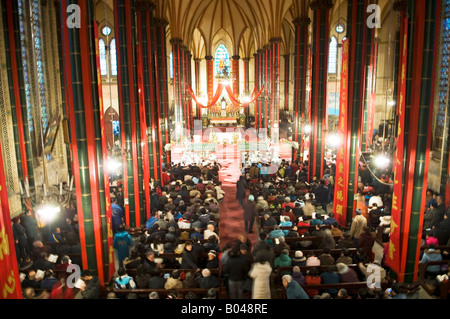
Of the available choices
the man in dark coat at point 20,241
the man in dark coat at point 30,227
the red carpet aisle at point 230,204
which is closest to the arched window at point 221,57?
the red carpet aisle at point 230,204

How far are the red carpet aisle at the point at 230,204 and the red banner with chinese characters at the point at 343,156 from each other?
10.1ft

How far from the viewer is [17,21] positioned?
1233 centimetres

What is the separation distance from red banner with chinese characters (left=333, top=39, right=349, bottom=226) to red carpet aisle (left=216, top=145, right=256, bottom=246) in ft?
10.1

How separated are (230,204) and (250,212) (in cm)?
392

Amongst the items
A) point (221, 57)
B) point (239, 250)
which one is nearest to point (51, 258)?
point (239, 250)

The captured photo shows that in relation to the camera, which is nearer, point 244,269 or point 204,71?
point 244,269

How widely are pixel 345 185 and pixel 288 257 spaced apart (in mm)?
5042

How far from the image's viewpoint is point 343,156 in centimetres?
1240

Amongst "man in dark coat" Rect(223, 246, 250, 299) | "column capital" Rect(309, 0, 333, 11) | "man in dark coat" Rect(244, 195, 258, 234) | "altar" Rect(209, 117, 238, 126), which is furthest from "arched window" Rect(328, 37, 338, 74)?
"man in dark coat" Rect(223, 246, 250, 299)

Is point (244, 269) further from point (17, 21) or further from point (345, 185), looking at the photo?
point (17, 21)

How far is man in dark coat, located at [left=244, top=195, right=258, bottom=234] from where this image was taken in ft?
37.8

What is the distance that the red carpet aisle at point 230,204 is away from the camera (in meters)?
12.3

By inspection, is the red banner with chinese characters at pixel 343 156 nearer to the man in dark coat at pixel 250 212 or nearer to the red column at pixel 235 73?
the man in dark coat at pixel 250 212
